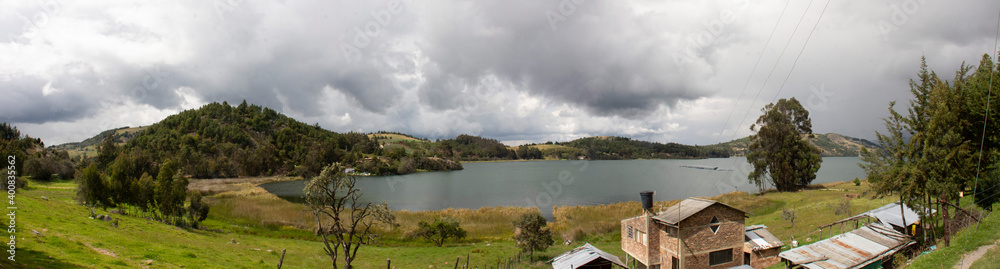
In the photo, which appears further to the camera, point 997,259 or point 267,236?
point 267,236

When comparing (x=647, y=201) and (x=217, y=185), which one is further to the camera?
(x=217, y=185)

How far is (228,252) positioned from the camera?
2067 centimetres

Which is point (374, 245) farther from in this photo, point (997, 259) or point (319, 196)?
point (997, 259)

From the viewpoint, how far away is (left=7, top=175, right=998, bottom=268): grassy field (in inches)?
610

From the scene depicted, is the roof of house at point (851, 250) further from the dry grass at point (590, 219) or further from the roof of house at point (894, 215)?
the dry grass at point (590, 219)

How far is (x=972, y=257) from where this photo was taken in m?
13.2

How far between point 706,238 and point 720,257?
1489 mm

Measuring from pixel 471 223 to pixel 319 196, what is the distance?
80.9ft

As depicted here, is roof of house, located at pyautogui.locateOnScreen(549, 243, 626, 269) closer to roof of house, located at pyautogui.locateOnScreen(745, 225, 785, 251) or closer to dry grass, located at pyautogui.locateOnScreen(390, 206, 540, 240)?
roof of house, located at pyautogui.locateOnScreen(745, 225, 785, 251)

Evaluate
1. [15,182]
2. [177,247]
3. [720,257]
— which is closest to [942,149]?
[720,257]

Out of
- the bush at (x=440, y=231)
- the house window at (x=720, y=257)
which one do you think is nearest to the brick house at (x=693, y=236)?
the house window at (x=720, y=257)

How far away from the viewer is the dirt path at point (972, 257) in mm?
12453

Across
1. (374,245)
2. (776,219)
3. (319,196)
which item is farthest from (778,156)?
(319,196)

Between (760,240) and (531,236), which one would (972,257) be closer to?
(760,240)
